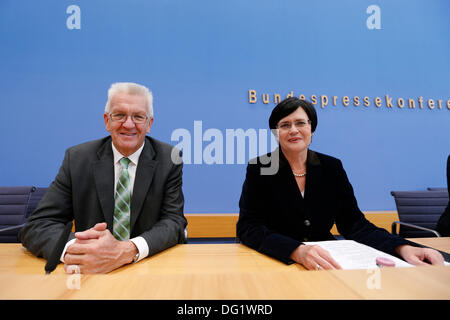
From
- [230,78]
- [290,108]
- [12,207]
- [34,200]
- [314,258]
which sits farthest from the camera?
[230,78]

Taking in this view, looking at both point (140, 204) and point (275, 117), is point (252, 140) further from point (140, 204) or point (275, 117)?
point (140, 204)

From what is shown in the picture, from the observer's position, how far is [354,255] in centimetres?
86

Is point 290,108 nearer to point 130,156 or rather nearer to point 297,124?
point 297,124

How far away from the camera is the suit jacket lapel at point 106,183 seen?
1149mm

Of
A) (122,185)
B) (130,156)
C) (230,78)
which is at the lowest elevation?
(122,185)

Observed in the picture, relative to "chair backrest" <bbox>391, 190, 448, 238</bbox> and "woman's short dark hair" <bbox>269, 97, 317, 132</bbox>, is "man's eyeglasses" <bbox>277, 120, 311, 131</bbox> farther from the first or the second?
"chair backrest" <bbox>391, 190, 448, 238</bbox>

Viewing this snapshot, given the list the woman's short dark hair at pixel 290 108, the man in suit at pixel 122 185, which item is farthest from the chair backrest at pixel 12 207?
the woman's short dark hair at pixel 290 108

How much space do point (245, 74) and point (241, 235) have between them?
2.03 m

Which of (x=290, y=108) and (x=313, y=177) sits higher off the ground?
(x=290, y=108)

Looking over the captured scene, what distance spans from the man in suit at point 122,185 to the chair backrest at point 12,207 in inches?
36.7

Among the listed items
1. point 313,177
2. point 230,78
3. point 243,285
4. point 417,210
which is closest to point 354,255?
point 313,177

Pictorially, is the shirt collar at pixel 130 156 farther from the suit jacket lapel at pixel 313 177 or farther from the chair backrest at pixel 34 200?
the chair backrest at pixel 34 200

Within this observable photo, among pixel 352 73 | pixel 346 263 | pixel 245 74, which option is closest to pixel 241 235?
pixel 346 263

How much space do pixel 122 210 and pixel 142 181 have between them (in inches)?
6.9
